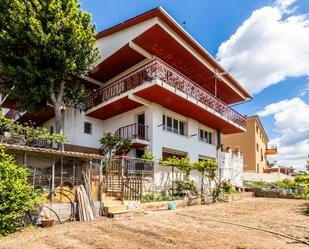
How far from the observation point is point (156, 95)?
16.0 meters

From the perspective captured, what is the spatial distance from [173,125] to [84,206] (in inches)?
408

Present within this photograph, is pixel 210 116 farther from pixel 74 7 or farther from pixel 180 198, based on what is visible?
pixel 74 7

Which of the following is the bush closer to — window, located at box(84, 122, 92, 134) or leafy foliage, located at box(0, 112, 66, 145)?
leafy foliage, located at box(0, 112, 66, 145)

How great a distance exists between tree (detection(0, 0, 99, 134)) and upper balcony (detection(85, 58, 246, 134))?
279 cm

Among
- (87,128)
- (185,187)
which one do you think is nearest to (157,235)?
(185,187)

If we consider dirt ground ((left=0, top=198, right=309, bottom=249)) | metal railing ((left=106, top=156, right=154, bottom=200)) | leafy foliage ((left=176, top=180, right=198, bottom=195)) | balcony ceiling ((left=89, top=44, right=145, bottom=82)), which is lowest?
dirt ground ((left=0, top=198, right=309, bottom=249))

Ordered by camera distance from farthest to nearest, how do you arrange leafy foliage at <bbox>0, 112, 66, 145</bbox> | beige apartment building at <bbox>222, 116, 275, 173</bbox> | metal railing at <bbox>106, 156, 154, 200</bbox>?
1. beige apartment building at <bbox>222, 116, 275, 173</bbox>
2. leafy foliage at <bbox>0, 112, 66, 145</bbox>
3. metal railing at <bbox>106, 156, 154, 200</bbox>

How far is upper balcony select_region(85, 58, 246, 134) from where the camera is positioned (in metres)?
15.2

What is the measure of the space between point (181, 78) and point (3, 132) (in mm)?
10260

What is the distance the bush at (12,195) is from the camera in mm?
7621

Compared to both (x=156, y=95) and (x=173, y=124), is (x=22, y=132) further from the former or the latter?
(x=173, y=124)

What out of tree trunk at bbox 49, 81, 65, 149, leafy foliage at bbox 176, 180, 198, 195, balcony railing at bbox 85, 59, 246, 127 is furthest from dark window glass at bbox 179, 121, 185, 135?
tree trunk at bbox 49, 81, 65, 149

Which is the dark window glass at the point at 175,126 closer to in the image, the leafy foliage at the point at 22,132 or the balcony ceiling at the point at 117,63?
the balcony ceiling at the point at 117,63

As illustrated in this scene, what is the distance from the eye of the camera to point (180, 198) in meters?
14.6
